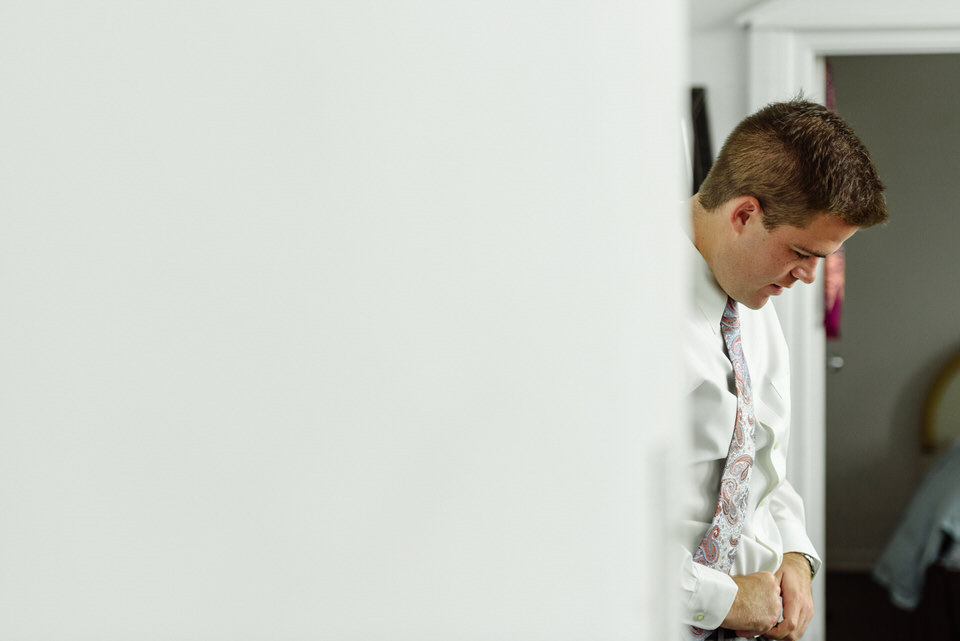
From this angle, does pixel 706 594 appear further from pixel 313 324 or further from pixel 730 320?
pixel 313 324

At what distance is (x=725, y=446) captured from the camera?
1.96 feet

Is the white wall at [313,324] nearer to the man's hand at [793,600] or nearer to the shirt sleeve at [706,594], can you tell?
the shirt sleeve at [706,594]

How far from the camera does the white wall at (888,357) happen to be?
2211 millimetres

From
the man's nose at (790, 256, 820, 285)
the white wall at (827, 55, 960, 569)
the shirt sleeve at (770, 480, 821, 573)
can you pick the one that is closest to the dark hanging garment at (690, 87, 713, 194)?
the man's nose at (790, 256, 820, 285)

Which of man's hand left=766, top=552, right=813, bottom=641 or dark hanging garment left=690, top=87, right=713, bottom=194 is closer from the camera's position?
man's hand left=766, top=552, right=813, bottom=641

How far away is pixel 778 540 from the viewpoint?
0.69m

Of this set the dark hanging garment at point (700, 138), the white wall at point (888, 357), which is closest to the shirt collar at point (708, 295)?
the dark hanging garment at point (700, 138)

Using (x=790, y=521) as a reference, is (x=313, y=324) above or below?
above

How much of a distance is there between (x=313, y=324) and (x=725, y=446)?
1.69 feet

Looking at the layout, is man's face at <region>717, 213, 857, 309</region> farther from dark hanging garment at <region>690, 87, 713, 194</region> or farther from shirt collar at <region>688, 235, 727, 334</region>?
dark hanging garment at <region>690, 87, 713, 194</region>

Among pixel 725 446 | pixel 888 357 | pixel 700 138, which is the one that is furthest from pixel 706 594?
pixel 888 357

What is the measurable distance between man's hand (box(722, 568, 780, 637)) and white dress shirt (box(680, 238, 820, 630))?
0.02m

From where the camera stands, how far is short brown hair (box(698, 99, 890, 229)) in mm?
606

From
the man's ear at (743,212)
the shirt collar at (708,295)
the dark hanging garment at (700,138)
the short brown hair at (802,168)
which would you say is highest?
the dark hanging garment at (700,138)
